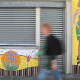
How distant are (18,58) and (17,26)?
141cm

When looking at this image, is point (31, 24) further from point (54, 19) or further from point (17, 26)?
point (54, 19)

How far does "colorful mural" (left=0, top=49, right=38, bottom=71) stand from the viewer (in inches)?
211

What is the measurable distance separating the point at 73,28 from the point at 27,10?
2102mm

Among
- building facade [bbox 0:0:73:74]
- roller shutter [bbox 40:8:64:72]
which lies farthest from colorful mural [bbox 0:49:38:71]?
roller shutter [bbox 40:8:64:72]

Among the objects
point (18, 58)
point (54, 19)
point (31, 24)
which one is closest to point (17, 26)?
point (31, 24)

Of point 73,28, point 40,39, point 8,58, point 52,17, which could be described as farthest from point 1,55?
point 73,28

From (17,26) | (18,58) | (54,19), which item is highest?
(54,19)

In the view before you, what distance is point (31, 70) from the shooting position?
17.9ft

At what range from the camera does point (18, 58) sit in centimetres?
536

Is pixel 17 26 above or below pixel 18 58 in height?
above

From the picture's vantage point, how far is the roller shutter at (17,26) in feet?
19.0

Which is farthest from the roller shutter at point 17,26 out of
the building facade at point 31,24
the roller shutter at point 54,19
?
the roller shutter at point 54,19

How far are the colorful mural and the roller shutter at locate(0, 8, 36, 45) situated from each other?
543 mm

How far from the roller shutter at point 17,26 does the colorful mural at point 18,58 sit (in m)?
0.54
